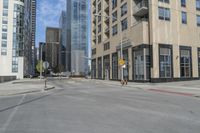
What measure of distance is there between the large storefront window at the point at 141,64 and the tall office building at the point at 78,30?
71.8 m

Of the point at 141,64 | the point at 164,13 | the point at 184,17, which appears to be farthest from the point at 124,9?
the point at 141,64

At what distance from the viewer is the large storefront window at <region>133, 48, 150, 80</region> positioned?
43719mm

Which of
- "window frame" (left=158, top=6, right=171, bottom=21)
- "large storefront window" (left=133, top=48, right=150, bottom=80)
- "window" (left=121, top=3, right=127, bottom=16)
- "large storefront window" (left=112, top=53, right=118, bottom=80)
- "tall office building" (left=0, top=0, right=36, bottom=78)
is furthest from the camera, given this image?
"tall office building" (left=0, top=0, right=36, bottom=78)

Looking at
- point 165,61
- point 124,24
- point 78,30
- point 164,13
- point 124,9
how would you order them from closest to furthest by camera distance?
point 165,61 → point 164,13 → point 124,24 → point 124,9 → point 78,30

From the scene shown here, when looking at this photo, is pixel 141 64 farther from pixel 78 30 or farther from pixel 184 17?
pixel 78 30

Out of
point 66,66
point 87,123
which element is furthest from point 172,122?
point 66,66

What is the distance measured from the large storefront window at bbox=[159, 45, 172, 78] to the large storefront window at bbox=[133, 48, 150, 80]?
2.28 metres

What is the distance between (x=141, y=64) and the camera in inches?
1766

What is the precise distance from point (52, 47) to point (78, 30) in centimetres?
1476

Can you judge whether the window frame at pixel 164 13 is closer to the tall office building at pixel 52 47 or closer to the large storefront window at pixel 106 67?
the large storefront window at pixel 106 67

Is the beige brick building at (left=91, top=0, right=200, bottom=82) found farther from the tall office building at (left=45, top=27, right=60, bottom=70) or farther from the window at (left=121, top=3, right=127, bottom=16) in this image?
the tall office building at (left=45, top=27, right=60, bottom=70)

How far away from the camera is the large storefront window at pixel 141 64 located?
43.7 meters

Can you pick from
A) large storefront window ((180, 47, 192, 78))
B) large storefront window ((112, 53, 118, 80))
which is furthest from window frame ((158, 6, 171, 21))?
large storefront window ((112, 53, 118, 80))

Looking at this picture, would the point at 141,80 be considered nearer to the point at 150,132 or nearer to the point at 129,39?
the point at 129,39
